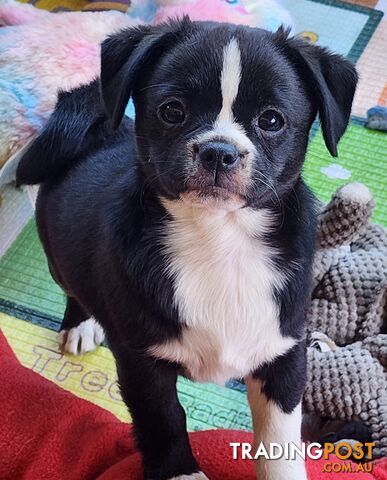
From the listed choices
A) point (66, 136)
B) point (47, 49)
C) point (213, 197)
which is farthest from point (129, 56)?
point (47, 49)

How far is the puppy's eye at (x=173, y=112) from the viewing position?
86 cm

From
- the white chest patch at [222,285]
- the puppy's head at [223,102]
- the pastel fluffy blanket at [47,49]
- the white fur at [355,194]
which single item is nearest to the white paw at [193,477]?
the white chest patch at [222,285]

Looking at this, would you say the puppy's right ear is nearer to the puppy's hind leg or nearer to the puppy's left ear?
the puppy's left ear

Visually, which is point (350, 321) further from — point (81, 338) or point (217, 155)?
point (217, 155)

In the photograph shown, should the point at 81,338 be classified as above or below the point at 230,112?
below

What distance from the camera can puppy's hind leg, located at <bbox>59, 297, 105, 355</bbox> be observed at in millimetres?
1438

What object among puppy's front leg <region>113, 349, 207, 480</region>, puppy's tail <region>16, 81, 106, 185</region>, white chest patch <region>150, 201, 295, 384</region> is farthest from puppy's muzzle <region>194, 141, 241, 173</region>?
puppy's tail <region>16, 81, 106, 185</region>

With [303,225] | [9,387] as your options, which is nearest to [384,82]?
[303,225]

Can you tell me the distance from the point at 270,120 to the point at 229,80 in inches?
2.6

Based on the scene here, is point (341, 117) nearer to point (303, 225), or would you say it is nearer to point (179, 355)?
point (303, 225)

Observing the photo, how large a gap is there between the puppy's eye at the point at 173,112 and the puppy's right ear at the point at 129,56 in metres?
0.06

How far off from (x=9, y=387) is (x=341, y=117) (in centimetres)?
66

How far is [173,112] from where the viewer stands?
2.83 ft

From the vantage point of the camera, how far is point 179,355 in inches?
38.5
